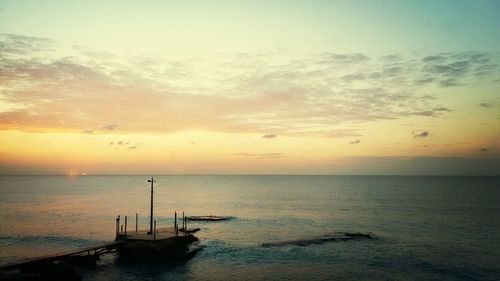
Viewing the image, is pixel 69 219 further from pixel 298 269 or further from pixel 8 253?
pixel 298 269

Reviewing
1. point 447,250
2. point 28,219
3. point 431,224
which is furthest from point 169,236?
point 431,224

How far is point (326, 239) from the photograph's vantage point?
6012cm

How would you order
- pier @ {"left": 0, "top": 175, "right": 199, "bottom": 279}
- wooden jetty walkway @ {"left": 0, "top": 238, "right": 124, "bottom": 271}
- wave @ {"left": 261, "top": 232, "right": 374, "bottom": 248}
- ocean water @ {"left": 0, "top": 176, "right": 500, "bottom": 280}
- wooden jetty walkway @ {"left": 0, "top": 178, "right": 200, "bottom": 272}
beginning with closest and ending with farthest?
wooden jetty walkway @ {"left": 0, "top": 238, "right": 124, "bottom": 271} → pier @ {"left": 0, "top": 175, "right": 199, "bottom": 279} → ocean water @ {"left": 0, "top": 176, "right": 500, "bottom": 280} → wooden jetty walkway @ {"left": 0, "top": 178, "right": 200, "bottom": 272} → wave @ {"left": 261, "top": 232, "right": 374, "bottom": 248}

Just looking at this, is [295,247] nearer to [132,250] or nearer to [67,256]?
[132,250]

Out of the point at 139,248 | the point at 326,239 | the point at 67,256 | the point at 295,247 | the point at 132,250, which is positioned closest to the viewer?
the point at 67,256

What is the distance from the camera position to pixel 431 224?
7956 cm

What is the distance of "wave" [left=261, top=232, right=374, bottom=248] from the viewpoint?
56.0 m

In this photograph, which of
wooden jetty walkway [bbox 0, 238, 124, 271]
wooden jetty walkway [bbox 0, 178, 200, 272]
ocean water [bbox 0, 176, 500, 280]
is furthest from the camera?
wooden jetty walkway [bbox 0, 178, 200, 272]

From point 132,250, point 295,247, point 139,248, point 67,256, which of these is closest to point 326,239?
point 295,247

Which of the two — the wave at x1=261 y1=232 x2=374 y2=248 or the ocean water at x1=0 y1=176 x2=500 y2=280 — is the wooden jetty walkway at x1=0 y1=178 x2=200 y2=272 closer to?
the ocean water at x1=0 y1=176 x2=500 y2=280

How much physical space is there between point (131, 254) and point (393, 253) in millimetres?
33806

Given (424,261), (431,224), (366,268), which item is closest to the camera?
(366,268)

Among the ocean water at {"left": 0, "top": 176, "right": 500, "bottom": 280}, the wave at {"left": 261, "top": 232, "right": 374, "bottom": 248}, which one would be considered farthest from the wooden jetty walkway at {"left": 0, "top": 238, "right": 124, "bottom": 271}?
the wave at {"left": 261, "top": 232, "right": 374, "bottom": 248}

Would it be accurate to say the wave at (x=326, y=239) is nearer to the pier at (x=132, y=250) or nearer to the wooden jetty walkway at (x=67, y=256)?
the pier at (x=132, y=250)
